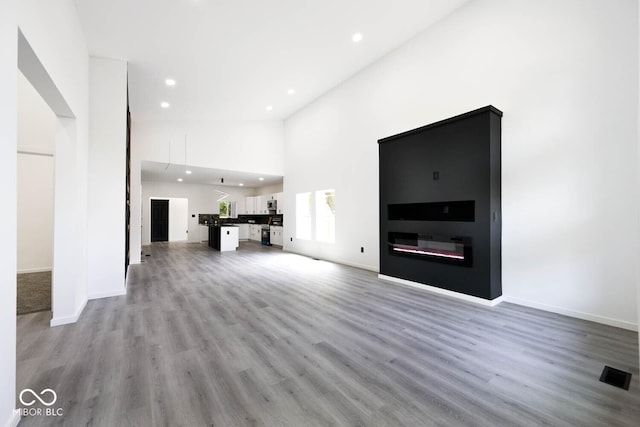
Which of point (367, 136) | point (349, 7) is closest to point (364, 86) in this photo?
point (367, 136)

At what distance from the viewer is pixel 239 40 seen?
4020mm

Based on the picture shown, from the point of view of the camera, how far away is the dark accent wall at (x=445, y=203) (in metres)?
3.40

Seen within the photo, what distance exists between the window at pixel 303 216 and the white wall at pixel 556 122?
406cm

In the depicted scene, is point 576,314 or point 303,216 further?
point 303,216

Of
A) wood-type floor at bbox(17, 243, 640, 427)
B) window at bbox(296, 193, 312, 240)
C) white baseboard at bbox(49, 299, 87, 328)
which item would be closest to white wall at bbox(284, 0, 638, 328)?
wood-type floor at bbox(17, 243, 640, 427)

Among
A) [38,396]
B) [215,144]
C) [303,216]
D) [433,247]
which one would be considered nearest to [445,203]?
[433,247]

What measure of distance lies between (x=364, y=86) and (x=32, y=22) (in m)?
5.15

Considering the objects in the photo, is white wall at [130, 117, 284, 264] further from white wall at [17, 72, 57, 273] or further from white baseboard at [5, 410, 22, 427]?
white baseboard at [5, 410, 22, 427]

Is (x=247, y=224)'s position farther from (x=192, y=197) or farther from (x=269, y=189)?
(x=192, y=197)

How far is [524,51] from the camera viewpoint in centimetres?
338

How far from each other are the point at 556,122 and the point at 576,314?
7.25 ft

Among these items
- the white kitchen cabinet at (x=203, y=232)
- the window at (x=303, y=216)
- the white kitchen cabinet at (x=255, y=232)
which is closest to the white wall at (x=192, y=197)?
the white kitchen cabinet at (x=203, y=232)

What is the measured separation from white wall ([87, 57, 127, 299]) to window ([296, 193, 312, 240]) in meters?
4.64

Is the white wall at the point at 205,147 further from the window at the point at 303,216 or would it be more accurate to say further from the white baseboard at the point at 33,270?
the white baseboard at the point at 33,270
